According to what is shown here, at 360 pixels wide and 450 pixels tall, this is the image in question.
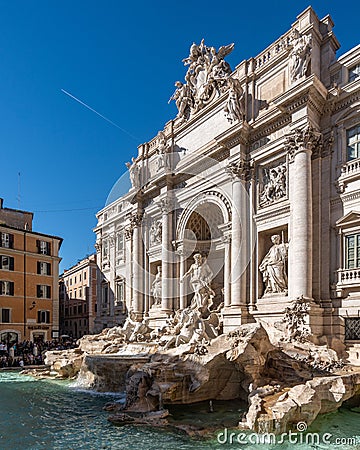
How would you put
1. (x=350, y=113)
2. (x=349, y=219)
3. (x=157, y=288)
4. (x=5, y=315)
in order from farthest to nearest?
(x=5, y=315), (x=157, y=288), (x=350, y=113), (x=349, y=219)

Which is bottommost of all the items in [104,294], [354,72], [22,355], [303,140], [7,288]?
[22,355]

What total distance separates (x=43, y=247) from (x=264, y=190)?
69.3 ft

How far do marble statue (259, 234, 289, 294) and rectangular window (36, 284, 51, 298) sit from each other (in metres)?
20.8

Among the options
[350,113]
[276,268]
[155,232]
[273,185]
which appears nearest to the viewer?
[350,113]

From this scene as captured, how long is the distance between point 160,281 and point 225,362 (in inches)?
478

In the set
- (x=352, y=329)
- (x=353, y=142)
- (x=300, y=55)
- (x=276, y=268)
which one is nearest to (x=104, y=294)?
(x=276, y=268)

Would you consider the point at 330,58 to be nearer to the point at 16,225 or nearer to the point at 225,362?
the point at 225,362

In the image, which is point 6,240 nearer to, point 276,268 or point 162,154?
point 162,154

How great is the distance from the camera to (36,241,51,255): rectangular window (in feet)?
106

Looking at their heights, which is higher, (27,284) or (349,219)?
(349,219)

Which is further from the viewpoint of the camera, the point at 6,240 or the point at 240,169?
the point at 6,240

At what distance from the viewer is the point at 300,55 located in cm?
1560

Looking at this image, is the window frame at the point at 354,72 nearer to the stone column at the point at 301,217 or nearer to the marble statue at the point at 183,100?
the stone column at the point at 301,217

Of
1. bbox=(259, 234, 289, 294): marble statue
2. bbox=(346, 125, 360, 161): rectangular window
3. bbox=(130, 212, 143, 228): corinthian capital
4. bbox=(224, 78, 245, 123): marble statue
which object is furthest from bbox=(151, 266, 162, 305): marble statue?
bbox=(346, 125, 360, 161): rectangular window
